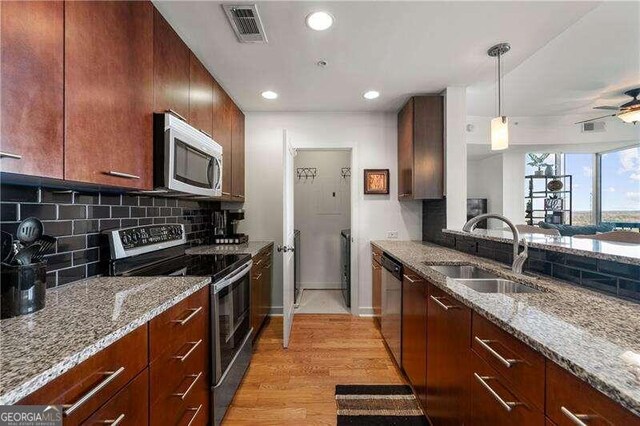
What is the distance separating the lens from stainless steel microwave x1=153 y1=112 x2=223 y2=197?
1.51 metres

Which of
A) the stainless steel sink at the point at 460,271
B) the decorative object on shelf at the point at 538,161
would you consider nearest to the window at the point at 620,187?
the decorative object on shelf at the point at 538,161

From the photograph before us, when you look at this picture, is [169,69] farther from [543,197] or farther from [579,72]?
[543,197]

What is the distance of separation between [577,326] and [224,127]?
2.69m

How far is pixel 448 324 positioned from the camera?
52.4 inches

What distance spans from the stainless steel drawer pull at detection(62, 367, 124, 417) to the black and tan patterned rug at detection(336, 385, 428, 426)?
53.3 inches

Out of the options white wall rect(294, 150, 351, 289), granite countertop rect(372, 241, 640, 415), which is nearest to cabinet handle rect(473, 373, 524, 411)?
granite countertop rect(372, 241, 640, 415)

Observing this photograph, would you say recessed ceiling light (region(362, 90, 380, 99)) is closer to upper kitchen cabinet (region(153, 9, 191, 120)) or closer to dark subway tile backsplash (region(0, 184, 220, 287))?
upper kitchen cabinet (region(153, 9, 191, 120))

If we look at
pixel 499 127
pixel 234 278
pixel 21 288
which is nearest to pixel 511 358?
pixel 234 278

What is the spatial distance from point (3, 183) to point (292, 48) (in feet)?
5.72

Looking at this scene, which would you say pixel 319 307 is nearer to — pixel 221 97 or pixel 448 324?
pixel 448 324

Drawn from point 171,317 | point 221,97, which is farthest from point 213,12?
A: point 171,317

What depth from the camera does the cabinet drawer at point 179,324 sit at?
3.31 feet

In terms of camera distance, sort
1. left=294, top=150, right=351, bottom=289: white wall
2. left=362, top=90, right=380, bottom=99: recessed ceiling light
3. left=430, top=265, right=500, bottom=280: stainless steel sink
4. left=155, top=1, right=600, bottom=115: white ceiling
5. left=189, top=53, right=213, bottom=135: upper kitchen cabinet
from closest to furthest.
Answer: left=155, top=1, right=600, bottom=115: white ceiling, left=430, top=265, right=500, bottom=280: stainless steel sink, left=189, top=53, right=213, bottom=135: upper kitchen cabinet, left=362, top=90, right=380, bottom=99: recessed ceiling light, left=294, top=150, right=351, bottom=289: white wall

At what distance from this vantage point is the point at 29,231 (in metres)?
0.95
